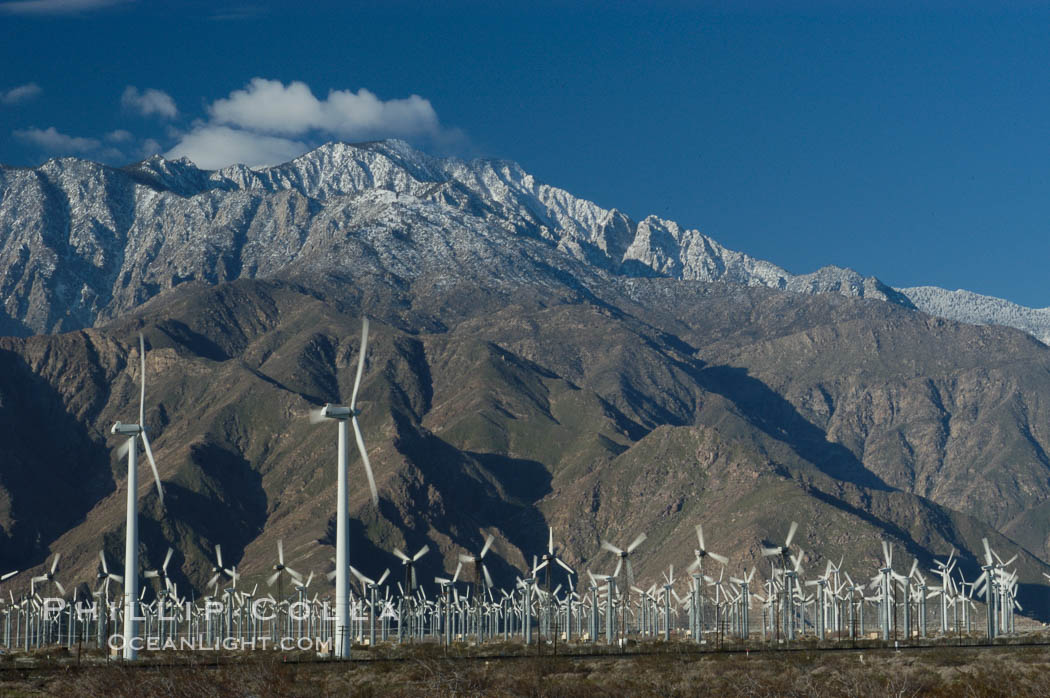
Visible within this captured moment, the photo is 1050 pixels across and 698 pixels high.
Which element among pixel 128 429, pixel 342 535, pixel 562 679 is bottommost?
pixel 562 679

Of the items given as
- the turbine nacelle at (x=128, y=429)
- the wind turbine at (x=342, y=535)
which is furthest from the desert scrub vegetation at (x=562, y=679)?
the turbine nacelle at (x=128, y=429)

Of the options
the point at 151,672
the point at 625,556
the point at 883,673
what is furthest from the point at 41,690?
the point at 625,556

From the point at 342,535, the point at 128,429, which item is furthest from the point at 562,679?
the point at 128,429

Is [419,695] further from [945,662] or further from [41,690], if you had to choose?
[945,662]

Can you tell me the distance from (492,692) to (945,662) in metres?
43.2

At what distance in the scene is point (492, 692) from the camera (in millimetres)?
74375

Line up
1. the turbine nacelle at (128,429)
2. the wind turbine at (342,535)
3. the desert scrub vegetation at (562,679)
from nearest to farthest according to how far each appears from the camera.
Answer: the desert scrub vegetation at (562,679)
the wind turbine at (342,535)
the turbine nacelle at (128,429)

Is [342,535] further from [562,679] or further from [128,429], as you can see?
[562,679]

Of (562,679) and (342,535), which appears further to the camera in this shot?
(342,535)

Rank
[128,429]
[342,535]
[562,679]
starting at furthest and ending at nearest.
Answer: [128,429] < [342,535] < [562,679]

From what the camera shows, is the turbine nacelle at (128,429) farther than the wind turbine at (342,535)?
Yes

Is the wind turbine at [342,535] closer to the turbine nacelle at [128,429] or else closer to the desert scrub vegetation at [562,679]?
the desert scrub vegetation at [562,679]

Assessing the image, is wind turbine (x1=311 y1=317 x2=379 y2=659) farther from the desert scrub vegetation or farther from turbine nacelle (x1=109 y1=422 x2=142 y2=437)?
turbine nacelle (x1=109 y1=422 x2=142 y2=437)

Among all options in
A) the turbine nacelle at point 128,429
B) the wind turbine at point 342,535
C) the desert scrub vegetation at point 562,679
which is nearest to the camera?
the desert scrub vegetation at point 562,679
